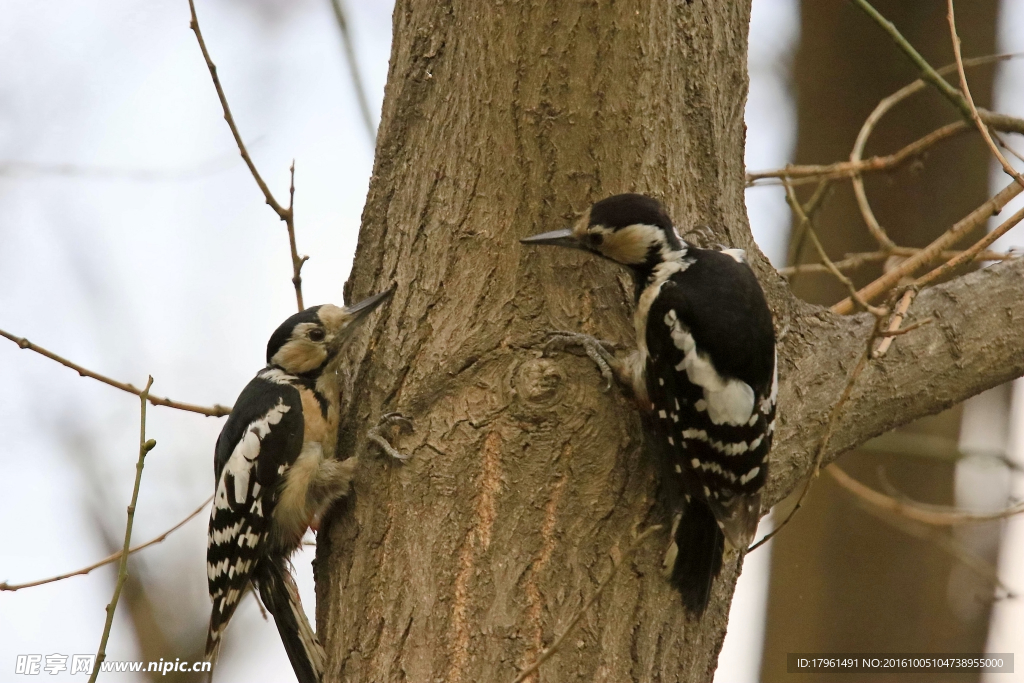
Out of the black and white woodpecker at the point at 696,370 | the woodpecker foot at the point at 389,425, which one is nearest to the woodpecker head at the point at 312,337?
the woodpecker foot at the point at 389,425

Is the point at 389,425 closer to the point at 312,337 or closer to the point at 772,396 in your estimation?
the point at 312,337

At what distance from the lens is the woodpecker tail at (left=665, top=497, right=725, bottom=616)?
208 cm

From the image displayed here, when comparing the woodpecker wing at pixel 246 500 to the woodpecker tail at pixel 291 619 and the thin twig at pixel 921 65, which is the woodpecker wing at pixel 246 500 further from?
the thin twig at pixel 921 65

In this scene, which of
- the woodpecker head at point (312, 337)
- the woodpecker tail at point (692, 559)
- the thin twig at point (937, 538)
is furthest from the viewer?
the thin twig at point (937, 538)

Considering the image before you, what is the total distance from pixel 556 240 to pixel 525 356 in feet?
0.94

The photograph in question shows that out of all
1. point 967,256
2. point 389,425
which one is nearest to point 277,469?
point 389,425

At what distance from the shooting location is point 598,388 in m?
2.08

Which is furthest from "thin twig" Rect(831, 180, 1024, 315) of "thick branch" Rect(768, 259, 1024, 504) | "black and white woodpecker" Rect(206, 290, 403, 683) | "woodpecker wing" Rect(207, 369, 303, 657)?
"woodpecker wing" Rect(207, 369, 303, 657)

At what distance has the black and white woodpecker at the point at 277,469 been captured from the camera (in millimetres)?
2529

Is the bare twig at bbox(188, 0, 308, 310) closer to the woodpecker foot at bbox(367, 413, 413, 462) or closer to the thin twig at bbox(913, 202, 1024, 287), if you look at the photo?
the woodpecker foot at bbox(367, 413, 413, 462)

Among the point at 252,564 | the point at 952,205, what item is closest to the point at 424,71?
the point at 252,564

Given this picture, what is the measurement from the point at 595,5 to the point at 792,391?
1.12 metres

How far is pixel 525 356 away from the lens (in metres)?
2.10

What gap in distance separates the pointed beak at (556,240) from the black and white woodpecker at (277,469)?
607 millimetres
